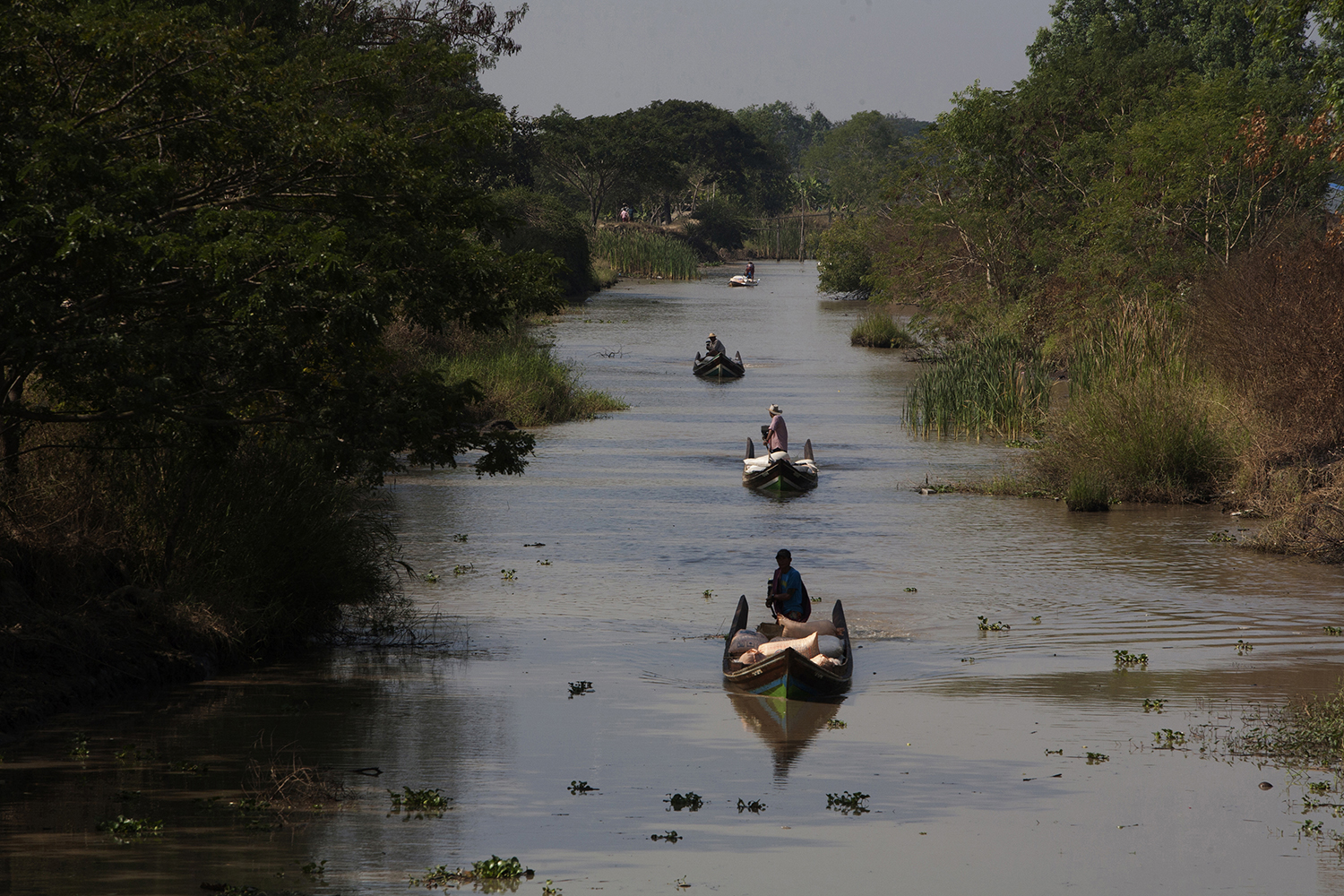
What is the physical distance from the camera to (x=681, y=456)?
3266 centimetres

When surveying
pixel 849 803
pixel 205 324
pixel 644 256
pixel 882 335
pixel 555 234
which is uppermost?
pixel 555 234

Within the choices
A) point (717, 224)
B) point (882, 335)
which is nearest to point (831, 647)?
point (882, 335)

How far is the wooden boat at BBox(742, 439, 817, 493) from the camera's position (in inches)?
1078

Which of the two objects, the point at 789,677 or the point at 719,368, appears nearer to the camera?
the point at 789,677

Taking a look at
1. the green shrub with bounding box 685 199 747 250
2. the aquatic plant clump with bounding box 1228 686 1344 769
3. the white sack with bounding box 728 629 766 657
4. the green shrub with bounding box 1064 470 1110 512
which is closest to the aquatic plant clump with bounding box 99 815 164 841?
the white sack with bounding box 728 629 766 657

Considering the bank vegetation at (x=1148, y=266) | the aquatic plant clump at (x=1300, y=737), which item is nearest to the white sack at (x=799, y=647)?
the aquatic plant clump at (x=1300, y=737)

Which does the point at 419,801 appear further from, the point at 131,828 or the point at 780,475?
the point at 780,475

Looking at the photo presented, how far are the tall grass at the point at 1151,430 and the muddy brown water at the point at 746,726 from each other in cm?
95

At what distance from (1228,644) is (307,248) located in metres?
11.3

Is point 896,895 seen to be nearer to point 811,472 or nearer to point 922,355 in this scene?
point 811,472

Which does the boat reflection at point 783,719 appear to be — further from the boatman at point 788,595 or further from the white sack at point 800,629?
the boatman at point 788,595

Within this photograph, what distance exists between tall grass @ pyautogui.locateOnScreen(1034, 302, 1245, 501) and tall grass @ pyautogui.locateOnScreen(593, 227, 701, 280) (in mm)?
80389

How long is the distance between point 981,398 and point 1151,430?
989 centimetres

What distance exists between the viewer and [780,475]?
27.4 metres
